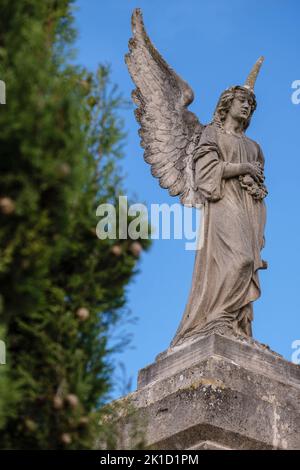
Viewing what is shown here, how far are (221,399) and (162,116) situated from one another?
15.1 ft

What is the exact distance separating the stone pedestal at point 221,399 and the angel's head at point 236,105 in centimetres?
281

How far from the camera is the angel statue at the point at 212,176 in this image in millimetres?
9477

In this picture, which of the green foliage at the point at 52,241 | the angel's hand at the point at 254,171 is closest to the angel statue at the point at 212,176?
the angel's hand at the point at 254,171

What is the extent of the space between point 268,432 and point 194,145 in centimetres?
404

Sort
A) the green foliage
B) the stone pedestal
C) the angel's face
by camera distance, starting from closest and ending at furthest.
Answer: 1. the green foliage
2. the stone pedestal
3. the angel's face

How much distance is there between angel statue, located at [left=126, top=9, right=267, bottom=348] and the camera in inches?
373

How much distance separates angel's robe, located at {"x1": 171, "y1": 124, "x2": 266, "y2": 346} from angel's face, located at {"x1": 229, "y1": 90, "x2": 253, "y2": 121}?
0.23 meters

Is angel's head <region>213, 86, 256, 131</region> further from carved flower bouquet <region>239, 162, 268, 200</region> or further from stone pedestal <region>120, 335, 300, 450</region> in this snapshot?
stone pedestal <region>120, 335, 300, 450</region>

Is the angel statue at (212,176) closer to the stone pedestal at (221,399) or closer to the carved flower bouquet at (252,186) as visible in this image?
the carved flower bouquet at (252,186)

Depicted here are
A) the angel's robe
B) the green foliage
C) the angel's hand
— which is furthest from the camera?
the angel's hand

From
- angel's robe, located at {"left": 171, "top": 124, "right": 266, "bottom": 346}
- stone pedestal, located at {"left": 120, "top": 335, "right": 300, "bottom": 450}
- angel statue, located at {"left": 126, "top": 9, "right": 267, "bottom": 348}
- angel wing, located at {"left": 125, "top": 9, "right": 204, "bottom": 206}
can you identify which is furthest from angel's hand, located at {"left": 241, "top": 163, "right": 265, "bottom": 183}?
stone pedestal, located at {"left": 120, "top": 335, "right": 300, "bottom": 450}

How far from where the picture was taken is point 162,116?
1168cm

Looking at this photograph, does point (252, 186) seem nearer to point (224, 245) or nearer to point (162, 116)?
point (224, 245)

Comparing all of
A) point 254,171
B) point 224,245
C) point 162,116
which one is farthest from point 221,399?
point 162,116
